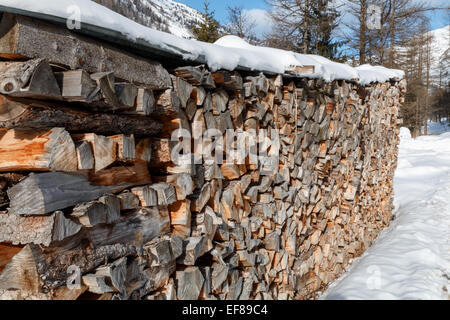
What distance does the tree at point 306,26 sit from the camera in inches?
339

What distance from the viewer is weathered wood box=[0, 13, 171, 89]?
1.01m

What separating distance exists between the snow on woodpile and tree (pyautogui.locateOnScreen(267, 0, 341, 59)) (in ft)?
18.8

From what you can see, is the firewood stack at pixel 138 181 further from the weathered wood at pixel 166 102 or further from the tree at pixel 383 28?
the tree at pixel 383 28

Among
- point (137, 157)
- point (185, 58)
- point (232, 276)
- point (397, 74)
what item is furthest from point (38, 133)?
point (397, 74)

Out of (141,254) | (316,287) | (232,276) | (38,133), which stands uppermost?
(38,133)

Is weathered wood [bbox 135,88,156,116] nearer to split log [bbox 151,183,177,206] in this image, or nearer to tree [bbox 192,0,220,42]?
split log [bbox 151,183,177,206]

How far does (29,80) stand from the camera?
979mm

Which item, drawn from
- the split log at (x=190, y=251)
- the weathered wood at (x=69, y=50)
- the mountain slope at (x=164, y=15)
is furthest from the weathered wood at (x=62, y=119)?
the mountain slope at (x=164, y=15)

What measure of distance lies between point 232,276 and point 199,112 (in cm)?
112

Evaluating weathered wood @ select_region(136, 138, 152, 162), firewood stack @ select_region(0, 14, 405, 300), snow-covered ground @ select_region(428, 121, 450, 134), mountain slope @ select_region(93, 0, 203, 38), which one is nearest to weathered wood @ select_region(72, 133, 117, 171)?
firewood stack @ select_region(0, 14, 405, 300)

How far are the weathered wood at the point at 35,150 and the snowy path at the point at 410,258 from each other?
9.03 feet

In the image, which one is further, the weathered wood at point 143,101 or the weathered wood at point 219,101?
the weathered wood at point 219,101

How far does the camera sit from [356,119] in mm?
4262
